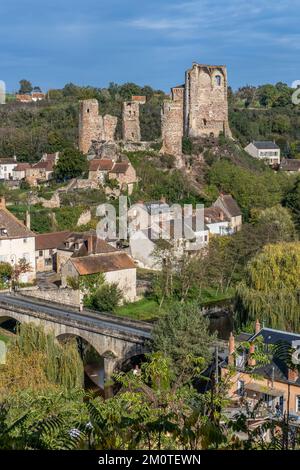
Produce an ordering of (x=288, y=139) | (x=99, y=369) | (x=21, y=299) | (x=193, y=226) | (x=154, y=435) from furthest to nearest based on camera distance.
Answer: (x=288, y=139)
(x=193, y=226)
(x=21, y=299)
(x=99, y=369)
(x=154, y=435)

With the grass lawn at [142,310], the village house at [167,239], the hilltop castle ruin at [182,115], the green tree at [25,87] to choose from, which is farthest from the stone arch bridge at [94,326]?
the green tree at [25,87]

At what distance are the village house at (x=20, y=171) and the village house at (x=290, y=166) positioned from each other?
2426cm

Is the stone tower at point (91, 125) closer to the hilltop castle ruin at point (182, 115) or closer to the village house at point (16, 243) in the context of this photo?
the hilltop castle ruin at point (182, 115)

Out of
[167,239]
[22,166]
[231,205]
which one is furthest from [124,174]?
[22,166]

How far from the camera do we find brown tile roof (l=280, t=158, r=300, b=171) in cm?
6706

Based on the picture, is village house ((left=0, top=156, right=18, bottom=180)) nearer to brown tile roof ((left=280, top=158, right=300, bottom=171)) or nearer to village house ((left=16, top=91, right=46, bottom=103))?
brown tile roof ((left=280, top=158, right=300, bottom=171))

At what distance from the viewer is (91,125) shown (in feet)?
194

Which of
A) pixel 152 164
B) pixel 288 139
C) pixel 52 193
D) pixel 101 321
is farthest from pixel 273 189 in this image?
pixel 101 321

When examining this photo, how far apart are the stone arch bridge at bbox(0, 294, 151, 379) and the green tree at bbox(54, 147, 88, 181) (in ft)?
67.0

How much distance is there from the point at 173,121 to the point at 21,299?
28092 mm

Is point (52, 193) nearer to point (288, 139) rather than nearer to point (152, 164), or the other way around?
point (152, 164)

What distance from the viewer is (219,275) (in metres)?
42.7

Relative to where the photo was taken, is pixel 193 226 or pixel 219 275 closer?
pixel 219 275

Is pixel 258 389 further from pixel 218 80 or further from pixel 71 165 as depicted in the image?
pixel 218 80
